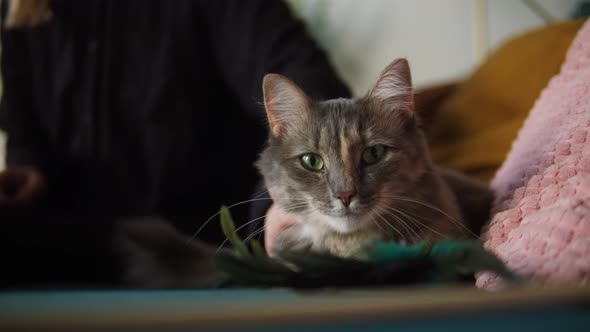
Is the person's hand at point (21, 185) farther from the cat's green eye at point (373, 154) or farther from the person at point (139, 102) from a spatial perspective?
the cat's green eye at point (373, 154)

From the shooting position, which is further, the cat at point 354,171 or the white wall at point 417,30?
the white wall at point 417,30

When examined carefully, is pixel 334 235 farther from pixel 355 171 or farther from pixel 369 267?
pixel 369 267

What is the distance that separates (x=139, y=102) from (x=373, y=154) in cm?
110

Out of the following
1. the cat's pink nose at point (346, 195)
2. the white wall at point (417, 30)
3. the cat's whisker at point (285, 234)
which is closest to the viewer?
the cat's pink nose at point (346, 195)

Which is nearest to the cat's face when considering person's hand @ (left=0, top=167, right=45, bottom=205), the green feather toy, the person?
the green feather toy

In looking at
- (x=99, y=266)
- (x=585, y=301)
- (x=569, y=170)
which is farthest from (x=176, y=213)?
(x=585, y=301)

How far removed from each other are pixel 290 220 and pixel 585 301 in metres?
0.56

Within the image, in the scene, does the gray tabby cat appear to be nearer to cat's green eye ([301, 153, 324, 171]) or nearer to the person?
cat's green eye ([301, 153, 324, 171])

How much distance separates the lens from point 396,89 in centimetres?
79

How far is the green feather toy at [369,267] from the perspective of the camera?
50 centimetres

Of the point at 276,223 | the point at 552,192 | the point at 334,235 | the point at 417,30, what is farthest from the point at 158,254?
the point at 417,30

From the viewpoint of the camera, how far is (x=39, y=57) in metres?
1.67

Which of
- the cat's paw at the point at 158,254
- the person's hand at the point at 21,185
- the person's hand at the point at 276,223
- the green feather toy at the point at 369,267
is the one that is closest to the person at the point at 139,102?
the person's hand at the point at 21,185

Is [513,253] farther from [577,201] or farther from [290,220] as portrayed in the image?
[290,220]
